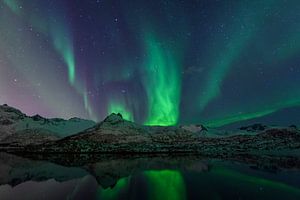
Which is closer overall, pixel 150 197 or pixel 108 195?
pixel 150 197

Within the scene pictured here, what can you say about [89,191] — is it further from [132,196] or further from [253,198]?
[253,198]

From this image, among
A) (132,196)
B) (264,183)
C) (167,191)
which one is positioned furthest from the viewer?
(264,183)

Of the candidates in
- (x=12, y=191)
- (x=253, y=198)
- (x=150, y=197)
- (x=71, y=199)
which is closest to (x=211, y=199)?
(x=253, y=198)

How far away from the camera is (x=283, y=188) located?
36750 mm

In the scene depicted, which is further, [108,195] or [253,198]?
[108,195]

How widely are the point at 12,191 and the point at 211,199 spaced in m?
22.1

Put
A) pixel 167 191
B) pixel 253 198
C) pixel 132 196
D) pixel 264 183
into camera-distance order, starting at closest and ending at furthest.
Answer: pixel 253 198
pixel 132 196
pixel 167 191
pixel 264 183

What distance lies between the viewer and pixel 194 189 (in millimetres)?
37594

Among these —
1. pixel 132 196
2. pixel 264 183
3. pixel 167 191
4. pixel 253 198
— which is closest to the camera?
pixel 253 198

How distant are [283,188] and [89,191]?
69.3ft

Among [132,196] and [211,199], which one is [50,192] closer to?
[132,196]

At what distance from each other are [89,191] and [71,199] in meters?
6.03

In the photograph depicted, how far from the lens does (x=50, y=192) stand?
122 feet

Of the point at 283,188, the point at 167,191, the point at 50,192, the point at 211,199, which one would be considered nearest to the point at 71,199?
the point at 50,192
